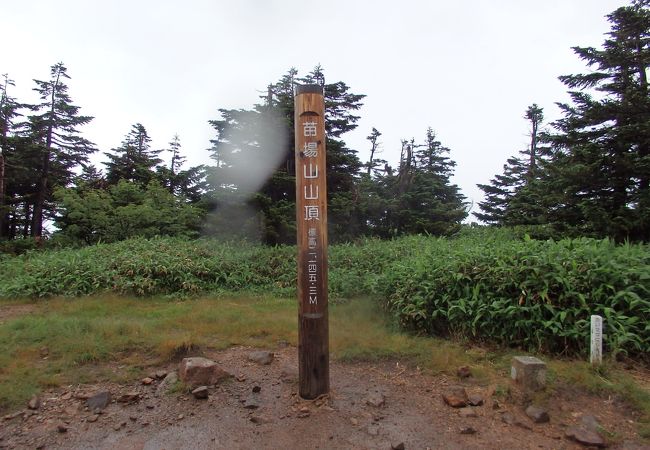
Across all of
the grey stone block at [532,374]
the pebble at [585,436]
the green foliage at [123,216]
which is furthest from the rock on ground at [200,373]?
the green foliage at [123,216]

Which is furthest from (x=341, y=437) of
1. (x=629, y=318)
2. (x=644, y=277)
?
(x=644, y=277)

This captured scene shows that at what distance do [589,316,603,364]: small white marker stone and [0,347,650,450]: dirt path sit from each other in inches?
24.2

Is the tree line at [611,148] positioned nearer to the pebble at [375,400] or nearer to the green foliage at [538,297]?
the green foliage at [538,297]

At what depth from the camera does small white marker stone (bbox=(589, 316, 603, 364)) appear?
3838 millimetres

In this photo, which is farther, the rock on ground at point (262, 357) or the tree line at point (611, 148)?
the tree line at point (611, 148)

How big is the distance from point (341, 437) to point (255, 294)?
5521mm

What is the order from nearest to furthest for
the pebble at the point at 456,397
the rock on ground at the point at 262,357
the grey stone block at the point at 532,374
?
the pebble at the point at 456,397 → the grey stone block at the point at 532,374 → the rock on ground at the point at 262,357

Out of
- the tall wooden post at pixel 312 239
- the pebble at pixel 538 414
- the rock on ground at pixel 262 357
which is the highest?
the tall wooden post at pixel 312 239

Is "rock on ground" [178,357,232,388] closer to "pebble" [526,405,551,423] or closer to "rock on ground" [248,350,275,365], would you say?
"rock on ground" [248,350,275,365]

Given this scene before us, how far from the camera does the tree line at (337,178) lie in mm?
8578

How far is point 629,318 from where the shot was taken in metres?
4.16

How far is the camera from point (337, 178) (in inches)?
672

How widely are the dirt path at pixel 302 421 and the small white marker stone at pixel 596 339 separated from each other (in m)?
0.62

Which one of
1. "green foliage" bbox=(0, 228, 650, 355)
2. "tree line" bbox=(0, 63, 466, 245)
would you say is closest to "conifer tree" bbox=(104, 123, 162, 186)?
"tree line" bbox=(0, 63, 466, 245)
